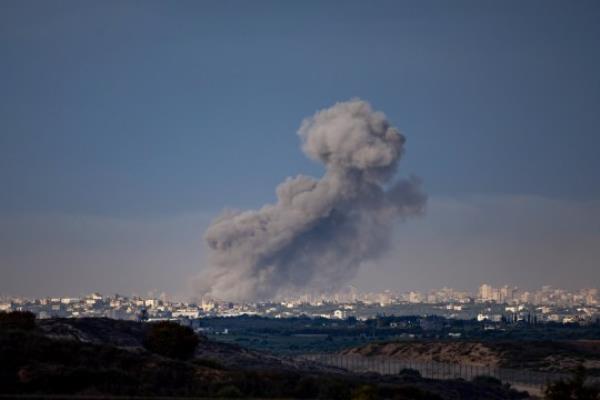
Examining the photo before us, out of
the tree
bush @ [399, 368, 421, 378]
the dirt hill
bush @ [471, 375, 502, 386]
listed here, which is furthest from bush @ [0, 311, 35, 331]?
the dirt hill

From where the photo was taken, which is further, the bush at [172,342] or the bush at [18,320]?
the bush at [172,342]

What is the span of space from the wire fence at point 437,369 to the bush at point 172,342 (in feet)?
83.5

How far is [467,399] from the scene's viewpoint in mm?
60156

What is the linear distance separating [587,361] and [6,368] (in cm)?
6441

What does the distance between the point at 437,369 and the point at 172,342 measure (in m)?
38.0

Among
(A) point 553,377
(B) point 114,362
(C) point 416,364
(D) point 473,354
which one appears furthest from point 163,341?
(D) point 473,354

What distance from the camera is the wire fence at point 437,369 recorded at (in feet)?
269

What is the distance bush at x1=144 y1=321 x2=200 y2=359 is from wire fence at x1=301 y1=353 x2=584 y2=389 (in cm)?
2546

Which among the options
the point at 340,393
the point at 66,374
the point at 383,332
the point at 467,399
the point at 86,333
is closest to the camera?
the point at 66,374

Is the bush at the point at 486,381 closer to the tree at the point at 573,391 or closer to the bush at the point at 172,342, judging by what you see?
the bush at the point at 172,342

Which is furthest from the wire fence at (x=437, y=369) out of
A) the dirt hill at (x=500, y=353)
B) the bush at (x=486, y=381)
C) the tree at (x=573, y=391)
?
the tree at (x=573, y=391)

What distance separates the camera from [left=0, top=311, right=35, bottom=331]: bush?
5822cm

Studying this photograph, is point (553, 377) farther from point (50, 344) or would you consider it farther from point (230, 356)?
point (50, 344)

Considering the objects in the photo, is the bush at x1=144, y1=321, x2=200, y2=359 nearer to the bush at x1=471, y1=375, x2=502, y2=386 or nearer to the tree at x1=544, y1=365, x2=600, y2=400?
the bush at x1=471, y1=375, x2=502, y2=386
